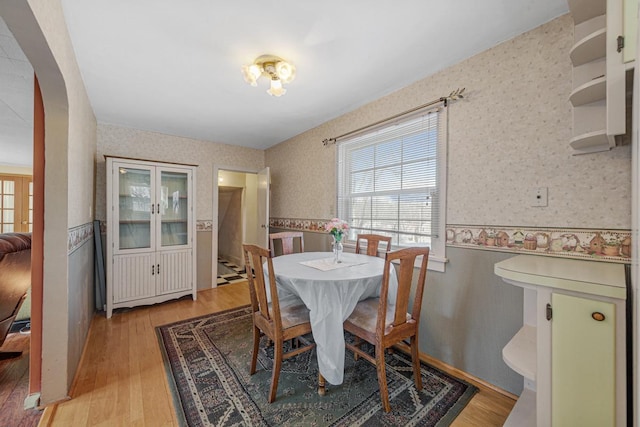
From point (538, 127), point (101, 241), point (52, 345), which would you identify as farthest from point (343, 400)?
point (101, 241)

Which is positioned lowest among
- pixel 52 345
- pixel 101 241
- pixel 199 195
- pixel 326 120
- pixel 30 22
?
pixel 52 345

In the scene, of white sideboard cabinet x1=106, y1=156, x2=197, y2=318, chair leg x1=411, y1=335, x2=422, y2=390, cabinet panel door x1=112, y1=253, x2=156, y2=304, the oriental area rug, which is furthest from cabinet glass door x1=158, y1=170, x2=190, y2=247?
Answer: chair leg x1=411, y1=335, x2=422, y2=390

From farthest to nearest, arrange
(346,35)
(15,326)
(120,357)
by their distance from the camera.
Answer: (15,326)
(120,357)
(346,35)

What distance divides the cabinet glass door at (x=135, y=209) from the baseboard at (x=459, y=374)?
125 inches

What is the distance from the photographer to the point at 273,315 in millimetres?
1591

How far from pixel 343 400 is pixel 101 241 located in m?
3.22

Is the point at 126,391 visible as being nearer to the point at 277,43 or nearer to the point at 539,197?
the point at 277,43

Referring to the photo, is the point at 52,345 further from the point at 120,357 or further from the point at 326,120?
the point at 326,120

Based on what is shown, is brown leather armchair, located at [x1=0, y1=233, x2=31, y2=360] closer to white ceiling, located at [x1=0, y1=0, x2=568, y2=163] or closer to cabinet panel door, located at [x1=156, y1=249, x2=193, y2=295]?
cabinet panel door, located at [x1=156, y1=249, x2=193, y2=295]

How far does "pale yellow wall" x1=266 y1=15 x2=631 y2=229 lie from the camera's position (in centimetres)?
134

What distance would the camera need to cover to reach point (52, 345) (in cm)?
156

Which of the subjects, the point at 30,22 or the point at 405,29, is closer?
the point at 30,22

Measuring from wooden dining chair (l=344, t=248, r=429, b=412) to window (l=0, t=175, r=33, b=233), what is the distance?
7.61 metres

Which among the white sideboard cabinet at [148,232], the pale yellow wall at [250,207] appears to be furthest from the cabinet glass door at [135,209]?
the pale yellow wall at [250,207]
